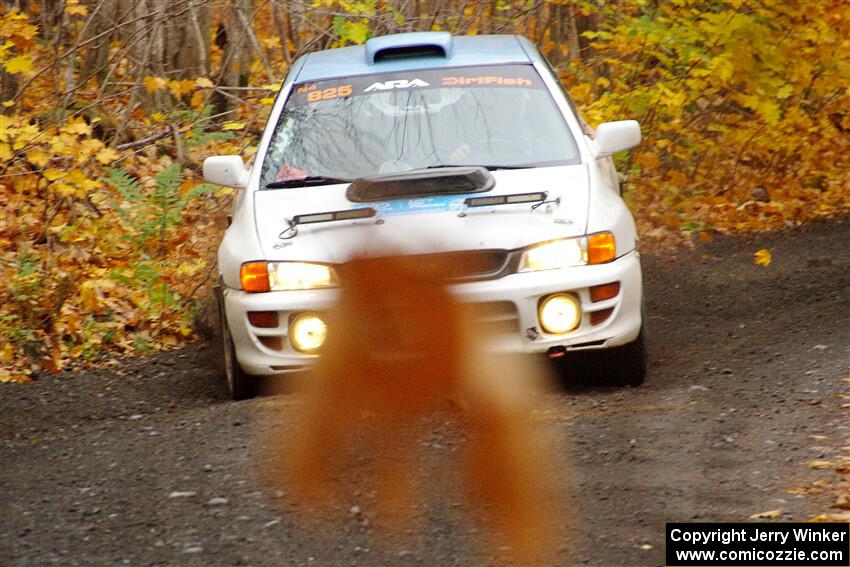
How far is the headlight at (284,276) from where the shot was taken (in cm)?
645

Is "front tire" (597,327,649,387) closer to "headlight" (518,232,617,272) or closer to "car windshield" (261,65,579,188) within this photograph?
"headlight" (518,232,617,272)

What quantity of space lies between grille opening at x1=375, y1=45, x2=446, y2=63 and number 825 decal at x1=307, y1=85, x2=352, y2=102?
38 cm

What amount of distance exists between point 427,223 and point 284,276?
2.45ft

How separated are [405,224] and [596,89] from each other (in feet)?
24.9

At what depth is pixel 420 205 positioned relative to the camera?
260 inches

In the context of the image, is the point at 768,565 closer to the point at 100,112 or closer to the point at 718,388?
the point at 718,388

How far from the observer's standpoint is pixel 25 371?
28.7ft

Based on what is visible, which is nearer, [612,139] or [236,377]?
[236,377]

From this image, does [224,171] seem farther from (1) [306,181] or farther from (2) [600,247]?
(2) [600,247]

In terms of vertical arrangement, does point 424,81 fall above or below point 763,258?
above

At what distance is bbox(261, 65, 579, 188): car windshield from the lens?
7188 millimetres

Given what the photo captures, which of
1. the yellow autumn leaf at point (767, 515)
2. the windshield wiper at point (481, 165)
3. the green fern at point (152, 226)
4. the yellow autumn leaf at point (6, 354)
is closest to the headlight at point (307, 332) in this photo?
the windshield wiper at point (481, 165)

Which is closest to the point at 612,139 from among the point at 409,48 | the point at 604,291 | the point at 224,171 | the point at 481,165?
the point at 481,165

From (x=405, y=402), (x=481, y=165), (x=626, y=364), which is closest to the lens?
(x=405, y=402)
